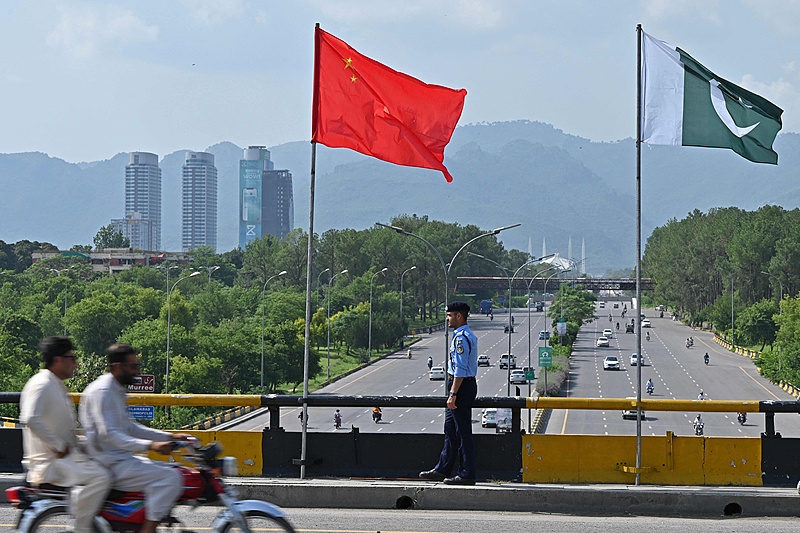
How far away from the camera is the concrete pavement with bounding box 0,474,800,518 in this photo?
1124 cm

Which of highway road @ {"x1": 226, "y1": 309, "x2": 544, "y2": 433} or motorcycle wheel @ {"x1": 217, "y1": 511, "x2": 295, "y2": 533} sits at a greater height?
motorcycle wheel @ {"x1": 217, "y1": 511, "x2": 295, "y2": 533}

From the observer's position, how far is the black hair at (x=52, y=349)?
7.97m

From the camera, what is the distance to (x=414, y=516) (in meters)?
11.1

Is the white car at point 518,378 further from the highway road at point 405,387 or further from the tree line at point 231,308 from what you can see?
the tree line at point 231,308

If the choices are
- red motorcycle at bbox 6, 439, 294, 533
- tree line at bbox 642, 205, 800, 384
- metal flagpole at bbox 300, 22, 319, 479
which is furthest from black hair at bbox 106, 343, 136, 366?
tree line at bbox 642, 205, 800, 384

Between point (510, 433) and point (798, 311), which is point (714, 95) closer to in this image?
point (510, 433)

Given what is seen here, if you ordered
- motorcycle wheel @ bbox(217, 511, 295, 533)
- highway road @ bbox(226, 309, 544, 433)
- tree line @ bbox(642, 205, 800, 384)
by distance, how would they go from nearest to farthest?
motorcycle wheel @ bbox(217, 511, 295, 533) → highway road @ bbox(226, 309, 544, 433) → tree line @ bbox(642, 205, 800, 384)

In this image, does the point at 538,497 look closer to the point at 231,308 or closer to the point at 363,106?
the point at 363,106

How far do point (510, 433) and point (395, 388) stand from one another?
6380cm

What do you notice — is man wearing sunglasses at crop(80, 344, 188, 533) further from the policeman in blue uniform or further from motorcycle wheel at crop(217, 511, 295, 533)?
the policeman in blue uniform

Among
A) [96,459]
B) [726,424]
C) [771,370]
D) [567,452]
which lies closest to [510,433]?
[567,452]

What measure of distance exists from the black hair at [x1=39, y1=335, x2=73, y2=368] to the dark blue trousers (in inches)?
184

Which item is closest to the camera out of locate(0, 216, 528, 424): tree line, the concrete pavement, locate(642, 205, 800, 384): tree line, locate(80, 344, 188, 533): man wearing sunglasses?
locate(80, 344, 188, 533): man wearing sunglasses

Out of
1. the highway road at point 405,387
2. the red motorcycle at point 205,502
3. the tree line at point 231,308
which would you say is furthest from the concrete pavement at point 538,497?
the tree line at point 231,308
